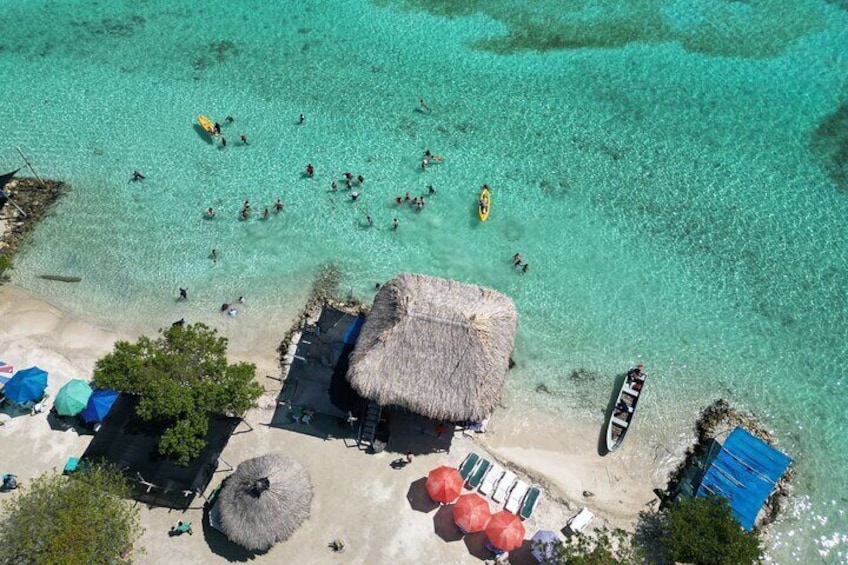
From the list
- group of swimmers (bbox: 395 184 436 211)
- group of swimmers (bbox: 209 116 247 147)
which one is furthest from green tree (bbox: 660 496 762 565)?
group of swimmers (bbox: 209 116 247 147)

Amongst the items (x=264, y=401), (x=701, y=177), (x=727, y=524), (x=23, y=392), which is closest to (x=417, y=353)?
(x=264, y=401)

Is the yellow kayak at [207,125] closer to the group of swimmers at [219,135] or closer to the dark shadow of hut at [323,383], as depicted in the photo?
the group of swimmers at [219,135]

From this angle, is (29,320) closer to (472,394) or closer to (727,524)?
(472,394)

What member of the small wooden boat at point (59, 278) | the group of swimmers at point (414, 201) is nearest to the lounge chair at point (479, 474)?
the group of swimmers at point (414, 201)

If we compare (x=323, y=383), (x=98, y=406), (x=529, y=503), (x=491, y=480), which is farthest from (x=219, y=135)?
(x=529, y=503)

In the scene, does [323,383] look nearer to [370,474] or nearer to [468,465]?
[370,474]

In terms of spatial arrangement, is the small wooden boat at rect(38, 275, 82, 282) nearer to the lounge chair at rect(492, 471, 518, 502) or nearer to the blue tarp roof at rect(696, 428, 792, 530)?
the lounge chair at rect(492, 471, 518, 502)
